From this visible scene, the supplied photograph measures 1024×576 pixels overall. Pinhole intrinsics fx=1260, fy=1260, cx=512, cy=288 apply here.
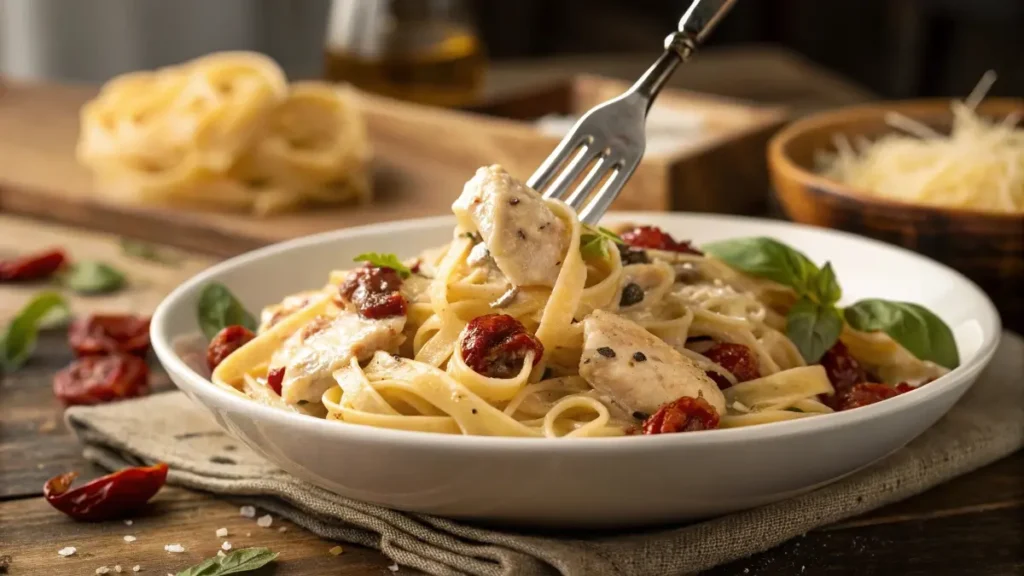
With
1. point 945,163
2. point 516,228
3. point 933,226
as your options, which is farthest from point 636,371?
point 945,163

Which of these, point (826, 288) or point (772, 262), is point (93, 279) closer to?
point (772, 262)

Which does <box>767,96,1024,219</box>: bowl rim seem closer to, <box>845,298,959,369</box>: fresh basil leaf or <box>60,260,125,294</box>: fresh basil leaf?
<box>845,298,959,369</box>: fresh basil leaf

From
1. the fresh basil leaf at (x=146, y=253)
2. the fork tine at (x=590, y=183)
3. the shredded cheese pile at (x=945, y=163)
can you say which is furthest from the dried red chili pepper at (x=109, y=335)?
the shredded cheese pile at (x=945, y=163)

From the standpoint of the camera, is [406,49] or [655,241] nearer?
[655,241]

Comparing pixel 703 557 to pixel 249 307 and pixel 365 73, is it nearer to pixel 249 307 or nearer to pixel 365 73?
pixel 249 307

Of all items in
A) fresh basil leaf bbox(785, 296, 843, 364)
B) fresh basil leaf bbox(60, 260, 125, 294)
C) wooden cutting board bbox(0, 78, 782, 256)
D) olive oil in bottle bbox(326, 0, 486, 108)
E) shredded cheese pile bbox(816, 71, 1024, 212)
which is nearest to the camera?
fresh basil leaf bbox(785, 296, 843, 364)

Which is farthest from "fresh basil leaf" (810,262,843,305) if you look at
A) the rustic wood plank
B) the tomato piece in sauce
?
the rustic wood plank

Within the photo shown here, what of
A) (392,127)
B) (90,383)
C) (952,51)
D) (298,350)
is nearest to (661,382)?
(298,350)
